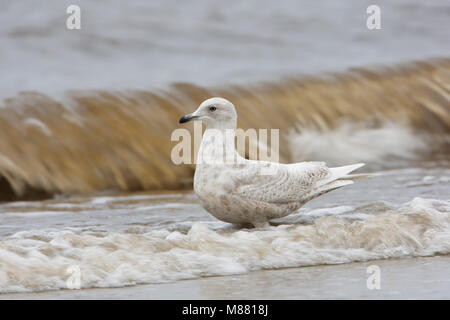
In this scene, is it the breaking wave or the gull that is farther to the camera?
the breaking wave

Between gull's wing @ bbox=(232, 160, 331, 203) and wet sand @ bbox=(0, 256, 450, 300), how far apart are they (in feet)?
2.02

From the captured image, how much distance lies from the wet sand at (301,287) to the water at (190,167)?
0.02 m

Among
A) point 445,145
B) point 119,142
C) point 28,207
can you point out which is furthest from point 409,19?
point 28,207

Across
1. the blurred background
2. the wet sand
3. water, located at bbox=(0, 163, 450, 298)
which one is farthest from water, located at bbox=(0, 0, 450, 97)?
the wet sand

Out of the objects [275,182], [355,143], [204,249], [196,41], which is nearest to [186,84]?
[355,143]

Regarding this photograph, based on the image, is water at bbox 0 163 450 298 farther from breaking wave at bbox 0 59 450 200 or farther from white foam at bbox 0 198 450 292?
breaking wave at bbox 0 59 450 200

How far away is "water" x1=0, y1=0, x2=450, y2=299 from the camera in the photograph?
4090mm

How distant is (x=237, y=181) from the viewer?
4.62m

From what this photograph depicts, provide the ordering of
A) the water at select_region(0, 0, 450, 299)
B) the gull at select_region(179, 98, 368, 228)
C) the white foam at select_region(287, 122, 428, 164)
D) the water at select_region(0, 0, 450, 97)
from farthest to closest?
the water at select_region(0, 0, 450, 97), the white foam at select_region(287, 122, 428, 164), the gull at select_region(179, 98, 368, 228), the water at select_region(0, 0, 450, 299)

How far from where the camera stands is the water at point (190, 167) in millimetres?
4090

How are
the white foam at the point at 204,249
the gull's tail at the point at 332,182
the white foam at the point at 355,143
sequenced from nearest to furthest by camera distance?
the white foam at the point at 204,249, the gull's tail at the point at 332,182, the white foam at the point at 355,143

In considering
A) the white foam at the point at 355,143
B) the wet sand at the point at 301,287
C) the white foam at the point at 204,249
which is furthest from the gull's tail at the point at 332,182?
the white foam at the point at 355,143

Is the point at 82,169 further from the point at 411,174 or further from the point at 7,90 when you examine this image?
the point at 411,174

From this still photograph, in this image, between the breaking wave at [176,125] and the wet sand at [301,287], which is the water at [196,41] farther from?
the wet sand at [301,287]
